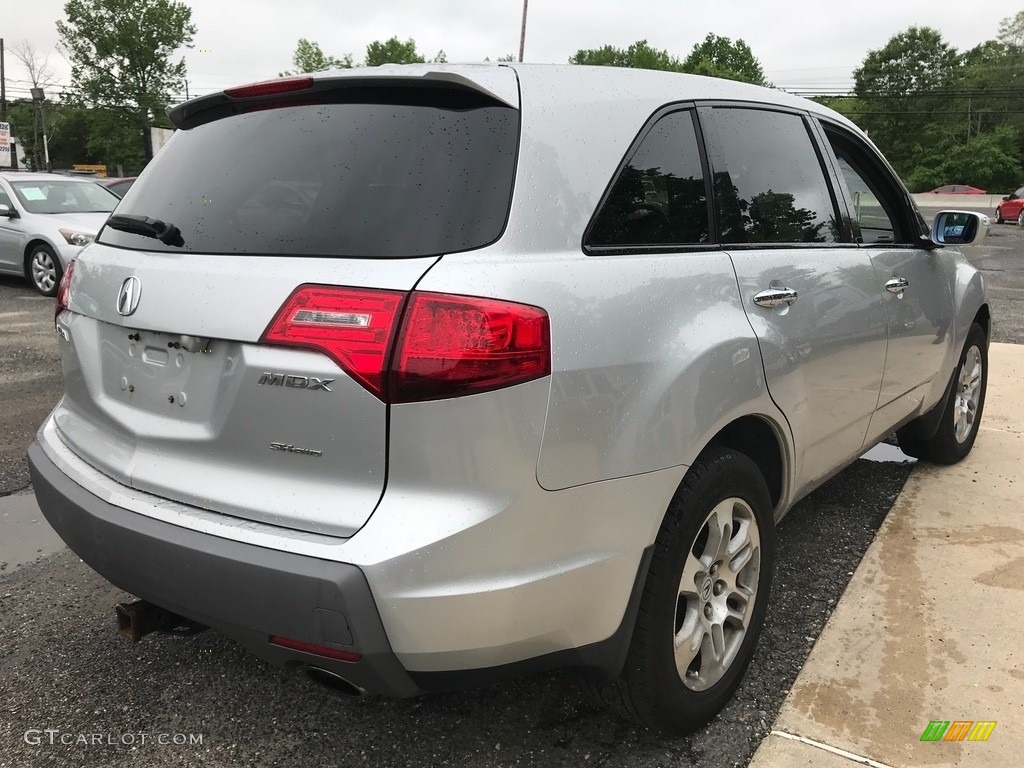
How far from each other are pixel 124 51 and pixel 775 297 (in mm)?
76067

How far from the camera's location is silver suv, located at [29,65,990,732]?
1.63 meters

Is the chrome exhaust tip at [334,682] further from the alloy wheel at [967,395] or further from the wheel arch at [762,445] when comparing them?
the alloy wheel at [967,395]

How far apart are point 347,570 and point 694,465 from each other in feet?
3.00

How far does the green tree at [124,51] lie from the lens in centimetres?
6662

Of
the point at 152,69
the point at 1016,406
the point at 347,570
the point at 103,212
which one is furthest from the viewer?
the point at 152,69

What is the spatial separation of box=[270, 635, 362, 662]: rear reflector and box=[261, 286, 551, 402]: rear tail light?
0.52 meters

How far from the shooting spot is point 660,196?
2.16m

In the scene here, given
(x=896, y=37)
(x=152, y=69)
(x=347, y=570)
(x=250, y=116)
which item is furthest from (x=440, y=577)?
(x=896, y=37)

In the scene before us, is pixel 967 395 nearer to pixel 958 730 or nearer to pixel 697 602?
pixel 958 730

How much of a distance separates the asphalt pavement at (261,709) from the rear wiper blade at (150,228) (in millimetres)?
938

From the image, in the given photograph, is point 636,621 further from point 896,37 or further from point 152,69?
point 896,37

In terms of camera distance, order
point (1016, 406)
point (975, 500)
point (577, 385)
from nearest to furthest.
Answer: point (577, 385) < point (975, 500) < point (1016, 406)

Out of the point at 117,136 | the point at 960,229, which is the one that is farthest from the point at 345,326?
the point at 117,136

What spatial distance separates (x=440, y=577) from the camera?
5.31 ft
